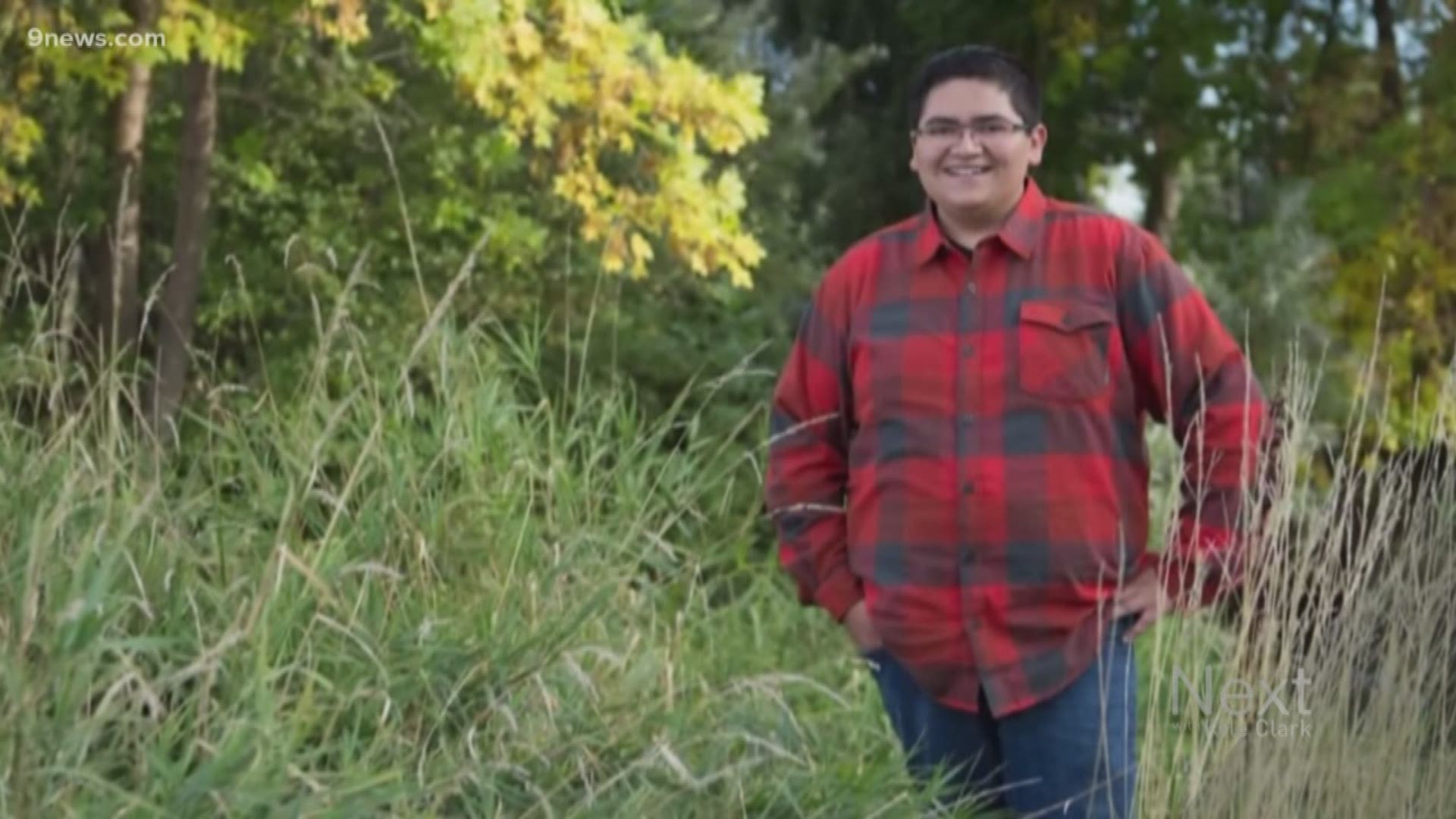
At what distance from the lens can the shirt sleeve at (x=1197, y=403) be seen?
362 cm

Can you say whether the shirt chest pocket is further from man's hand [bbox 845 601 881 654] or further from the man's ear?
man's hand [bbox 845 601 881 654]

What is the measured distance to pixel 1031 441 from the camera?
11.9 feet

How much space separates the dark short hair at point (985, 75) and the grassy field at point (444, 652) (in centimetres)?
73

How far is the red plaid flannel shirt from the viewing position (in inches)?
143

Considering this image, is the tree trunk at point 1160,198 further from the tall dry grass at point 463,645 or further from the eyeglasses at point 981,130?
the eyeglasses at point 981,130

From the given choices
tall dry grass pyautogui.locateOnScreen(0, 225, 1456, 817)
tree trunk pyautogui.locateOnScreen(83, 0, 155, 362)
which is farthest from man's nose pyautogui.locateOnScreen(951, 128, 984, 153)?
tree trunk pyautogui.locateOnScreen(83, 0, 155, 362)

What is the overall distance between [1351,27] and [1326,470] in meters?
4.52

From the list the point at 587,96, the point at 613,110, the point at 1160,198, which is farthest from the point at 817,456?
the point at 1160,198

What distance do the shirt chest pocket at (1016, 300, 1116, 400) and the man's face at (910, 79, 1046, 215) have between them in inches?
7.3

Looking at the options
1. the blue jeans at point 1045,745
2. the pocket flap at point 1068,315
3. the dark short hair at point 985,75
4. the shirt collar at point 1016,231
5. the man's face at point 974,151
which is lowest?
the blue jeans at point 1045,745

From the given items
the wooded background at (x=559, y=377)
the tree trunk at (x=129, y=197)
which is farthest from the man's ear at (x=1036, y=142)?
the tree trunk at (x=129, y=197)

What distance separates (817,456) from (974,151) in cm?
56

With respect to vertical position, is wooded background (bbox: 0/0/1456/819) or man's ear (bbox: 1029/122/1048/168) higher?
man's ear (bbox: 1029/122/1048/168)

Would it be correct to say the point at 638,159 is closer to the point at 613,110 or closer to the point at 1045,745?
the point at 613,110
